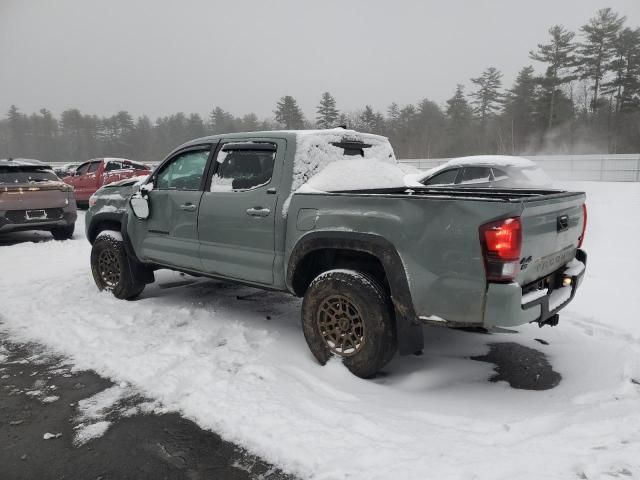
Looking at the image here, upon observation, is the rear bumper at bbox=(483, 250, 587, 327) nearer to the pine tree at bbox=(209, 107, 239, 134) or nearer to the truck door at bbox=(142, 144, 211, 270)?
the truck door at bbox=(142, 144, 211, 270)

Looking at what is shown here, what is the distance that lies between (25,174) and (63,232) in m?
1.39

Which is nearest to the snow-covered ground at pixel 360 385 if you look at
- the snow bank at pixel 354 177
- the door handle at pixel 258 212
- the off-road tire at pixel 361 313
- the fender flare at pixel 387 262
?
the off-road tire at pixel 361 313

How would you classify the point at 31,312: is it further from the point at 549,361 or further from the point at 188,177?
the point at 549,361

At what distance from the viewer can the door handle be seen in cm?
386

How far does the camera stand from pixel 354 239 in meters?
3.30

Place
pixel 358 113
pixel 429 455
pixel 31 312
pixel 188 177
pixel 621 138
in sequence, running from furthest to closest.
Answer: pixel 358 113 → pixel 621 138 → pixel 31 312 → pixel 188 177 → pixel 429 455

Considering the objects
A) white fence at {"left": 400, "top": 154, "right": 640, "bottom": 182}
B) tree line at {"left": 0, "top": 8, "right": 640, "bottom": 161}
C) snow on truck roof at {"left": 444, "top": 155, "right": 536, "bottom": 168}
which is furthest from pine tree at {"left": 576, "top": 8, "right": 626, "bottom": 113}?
snow on truck roof at {"left": 444, "top": 155, "right": 536, "bottom": 168}

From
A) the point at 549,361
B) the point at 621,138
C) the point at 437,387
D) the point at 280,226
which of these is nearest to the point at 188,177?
the point at 280,226

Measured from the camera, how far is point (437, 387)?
336 centimetres

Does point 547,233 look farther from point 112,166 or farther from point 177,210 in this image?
point 112,166

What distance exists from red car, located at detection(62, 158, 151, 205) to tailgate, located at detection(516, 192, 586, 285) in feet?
43.1

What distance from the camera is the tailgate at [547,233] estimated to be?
9.20 feet

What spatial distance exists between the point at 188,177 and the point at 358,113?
195 ft

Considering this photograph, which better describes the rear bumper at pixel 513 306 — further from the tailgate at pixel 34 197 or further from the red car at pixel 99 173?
the red car at pixel 99 173
